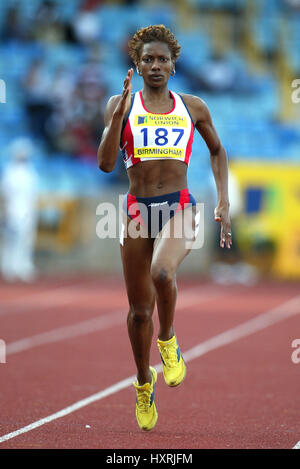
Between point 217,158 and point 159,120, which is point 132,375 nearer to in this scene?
point 217,158

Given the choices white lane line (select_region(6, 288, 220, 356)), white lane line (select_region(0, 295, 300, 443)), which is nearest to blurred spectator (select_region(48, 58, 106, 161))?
white lane line (select_region(6, 288, 220, 356))

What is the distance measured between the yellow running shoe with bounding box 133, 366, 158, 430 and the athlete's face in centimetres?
180

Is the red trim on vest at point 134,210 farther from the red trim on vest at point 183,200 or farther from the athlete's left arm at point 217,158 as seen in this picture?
the athlete's left arm at point 217,158

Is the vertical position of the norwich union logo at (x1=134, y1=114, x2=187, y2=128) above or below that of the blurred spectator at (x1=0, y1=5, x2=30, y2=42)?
below

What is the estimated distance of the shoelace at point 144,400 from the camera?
17.5 feet

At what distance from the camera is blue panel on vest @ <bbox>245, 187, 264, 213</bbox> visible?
17.7 meters

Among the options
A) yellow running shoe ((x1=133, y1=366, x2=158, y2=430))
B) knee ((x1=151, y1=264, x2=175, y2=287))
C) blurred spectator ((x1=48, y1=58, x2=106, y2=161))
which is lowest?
yellow running shoe ((x1=133, y1=366, x2=158, y2=430))

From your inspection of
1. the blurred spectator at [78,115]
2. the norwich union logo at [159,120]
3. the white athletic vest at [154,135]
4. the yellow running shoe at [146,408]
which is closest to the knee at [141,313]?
the yellow running shoe at [146,408]

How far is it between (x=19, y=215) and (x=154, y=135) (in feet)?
39.2

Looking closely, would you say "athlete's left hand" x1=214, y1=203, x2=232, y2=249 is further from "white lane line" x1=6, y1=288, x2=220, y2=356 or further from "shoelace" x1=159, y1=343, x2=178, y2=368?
"white lane line" x1=6, y1=288, x2=220, y2=356

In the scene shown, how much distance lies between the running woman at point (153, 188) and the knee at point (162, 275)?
15cm

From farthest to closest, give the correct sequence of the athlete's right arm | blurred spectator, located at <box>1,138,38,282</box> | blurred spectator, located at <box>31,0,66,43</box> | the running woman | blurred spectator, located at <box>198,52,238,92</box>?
blurred spectator, located at <box>31,0,66,43</box> < blurred spectator, located at <box>198,52,238,92</box> < blurred spectator, located at <box>1,138,38,282</box> < the running woman < the athlete's right arm

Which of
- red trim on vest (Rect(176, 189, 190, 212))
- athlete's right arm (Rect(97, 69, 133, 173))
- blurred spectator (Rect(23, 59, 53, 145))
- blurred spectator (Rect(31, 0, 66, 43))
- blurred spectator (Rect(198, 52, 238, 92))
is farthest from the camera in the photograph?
blurred spectator (Rect(31, 0, 66, 43))

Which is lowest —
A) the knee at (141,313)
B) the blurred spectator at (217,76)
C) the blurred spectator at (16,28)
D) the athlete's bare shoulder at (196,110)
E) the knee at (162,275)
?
the knee at (141,313)
